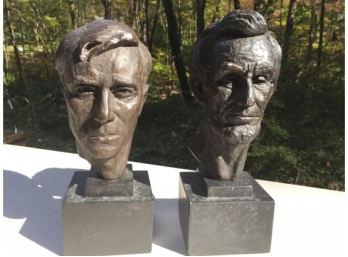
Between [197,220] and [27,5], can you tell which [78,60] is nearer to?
[197,220]

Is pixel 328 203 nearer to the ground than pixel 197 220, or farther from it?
nearer to the ground

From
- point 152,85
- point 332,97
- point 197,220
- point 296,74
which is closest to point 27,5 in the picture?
point 152,85

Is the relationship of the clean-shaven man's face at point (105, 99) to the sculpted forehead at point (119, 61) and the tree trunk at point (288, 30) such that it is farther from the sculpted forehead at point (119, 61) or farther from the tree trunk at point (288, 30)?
the tree trunk at point (288, 30)

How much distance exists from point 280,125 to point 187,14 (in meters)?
3.67

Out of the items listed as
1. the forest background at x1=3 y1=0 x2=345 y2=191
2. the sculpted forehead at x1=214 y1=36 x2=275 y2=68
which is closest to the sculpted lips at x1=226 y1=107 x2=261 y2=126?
the sculpted forehead at x1=214 y1=36 x2=275 y2=68

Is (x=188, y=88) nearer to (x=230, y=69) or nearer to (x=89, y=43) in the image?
(x=230, y=69)

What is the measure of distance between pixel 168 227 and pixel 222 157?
72 cm

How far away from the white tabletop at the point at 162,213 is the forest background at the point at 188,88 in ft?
5.90

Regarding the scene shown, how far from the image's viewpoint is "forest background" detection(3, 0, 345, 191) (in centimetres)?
479

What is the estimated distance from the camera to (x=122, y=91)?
1.90 meters

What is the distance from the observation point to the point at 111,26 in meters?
1.86

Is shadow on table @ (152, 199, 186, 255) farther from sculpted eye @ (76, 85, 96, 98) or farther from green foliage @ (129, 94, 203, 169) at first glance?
green foliage @ (129, 94, 203, 169)

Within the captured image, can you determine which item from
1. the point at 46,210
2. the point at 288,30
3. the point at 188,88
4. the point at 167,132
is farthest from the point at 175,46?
the point at 46,210

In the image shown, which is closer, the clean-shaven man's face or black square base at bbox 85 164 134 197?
the clean-shaven man's face
